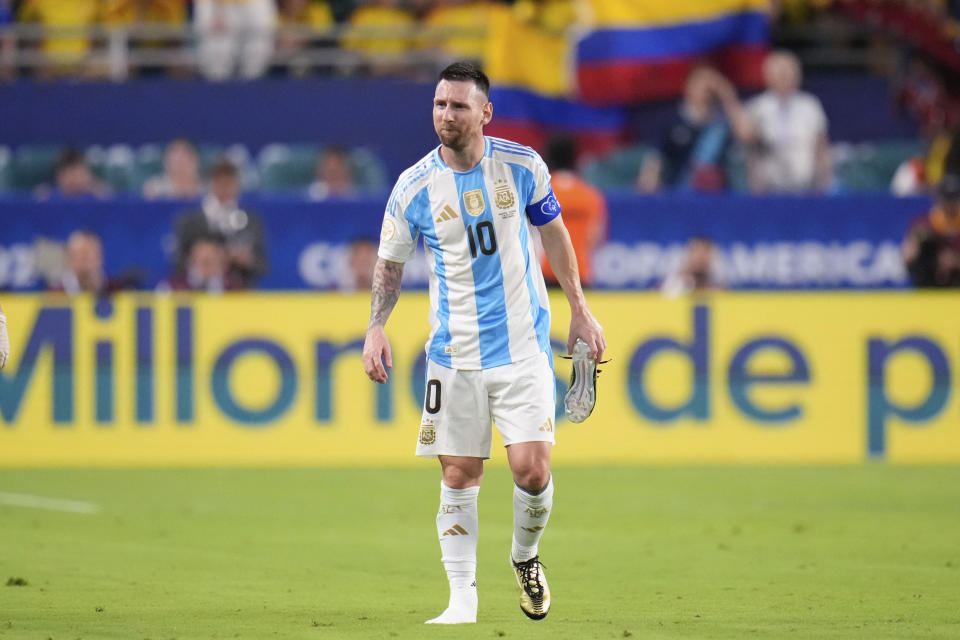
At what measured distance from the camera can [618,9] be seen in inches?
744

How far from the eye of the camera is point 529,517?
23.5ft

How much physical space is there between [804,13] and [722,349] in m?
6.86

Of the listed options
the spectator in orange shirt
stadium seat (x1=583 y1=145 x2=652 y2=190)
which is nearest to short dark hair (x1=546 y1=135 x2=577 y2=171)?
the spectator in orange shirt

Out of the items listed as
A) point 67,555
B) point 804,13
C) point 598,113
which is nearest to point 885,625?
point 67,555

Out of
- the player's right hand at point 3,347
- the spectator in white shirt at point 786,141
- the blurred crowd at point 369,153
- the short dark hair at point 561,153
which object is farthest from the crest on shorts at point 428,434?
the spectator in white shirt at point 786,141

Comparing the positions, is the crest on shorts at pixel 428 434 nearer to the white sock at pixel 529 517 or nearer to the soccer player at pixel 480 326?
the soccer player at pixel 480 326

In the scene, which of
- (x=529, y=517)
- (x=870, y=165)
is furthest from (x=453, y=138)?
(x=870, y=165)

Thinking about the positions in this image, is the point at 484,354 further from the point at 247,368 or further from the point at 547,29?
the point at 547,29

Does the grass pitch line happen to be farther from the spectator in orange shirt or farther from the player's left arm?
the player's left arm

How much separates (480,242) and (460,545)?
4.38 ft

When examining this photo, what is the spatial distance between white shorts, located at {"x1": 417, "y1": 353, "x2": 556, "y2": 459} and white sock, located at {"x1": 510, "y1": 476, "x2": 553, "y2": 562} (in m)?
0.24

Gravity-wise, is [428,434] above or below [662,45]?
below

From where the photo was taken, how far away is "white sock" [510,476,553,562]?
7129 mm

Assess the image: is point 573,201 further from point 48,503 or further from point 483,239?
point 483,239
